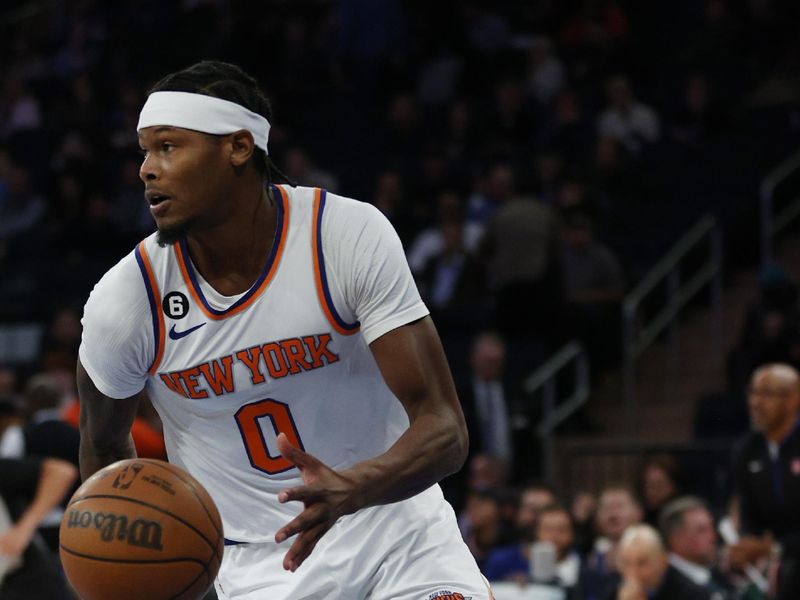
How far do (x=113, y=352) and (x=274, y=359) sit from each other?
15.9 inches

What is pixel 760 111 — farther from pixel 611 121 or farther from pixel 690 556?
pixel 690 556

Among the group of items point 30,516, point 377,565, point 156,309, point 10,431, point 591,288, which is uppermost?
point 156,309

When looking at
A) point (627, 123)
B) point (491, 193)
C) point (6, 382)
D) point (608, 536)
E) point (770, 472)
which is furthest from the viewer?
point (627, 123)

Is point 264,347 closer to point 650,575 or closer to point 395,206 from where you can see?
point 650,575

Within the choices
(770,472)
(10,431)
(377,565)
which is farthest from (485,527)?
(377,565)

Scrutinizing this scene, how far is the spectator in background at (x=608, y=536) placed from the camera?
8164 millimetres

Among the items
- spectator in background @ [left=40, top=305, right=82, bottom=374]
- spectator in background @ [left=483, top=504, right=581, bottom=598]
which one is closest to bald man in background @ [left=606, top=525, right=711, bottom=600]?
spectator in background @ [left=483, top=504, right=581, bottom=598]

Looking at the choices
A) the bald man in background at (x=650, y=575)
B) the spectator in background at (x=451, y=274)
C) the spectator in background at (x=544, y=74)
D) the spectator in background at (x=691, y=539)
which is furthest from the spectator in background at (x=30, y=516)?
the spectator in background at (x=544, y=74)

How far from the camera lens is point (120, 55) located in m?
16.4

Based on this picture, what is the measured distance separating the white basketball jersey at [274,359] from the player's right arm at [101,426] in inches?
2.3

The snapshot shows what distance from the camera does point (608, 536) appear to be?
8570 mm

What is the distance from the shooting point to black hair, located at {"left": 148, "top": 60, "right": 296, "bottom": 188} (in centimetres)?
373

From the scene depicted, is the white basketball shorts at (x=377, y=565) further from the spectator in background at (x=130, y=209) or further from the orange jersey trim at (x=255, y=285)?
the spectator in background at (x=130, y=209)

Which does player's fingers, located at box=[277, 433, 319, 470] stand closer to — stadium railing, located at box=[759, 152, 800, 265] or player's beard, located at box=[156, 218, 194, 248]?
player's beard, located at box=[156, 218, 194, 248]
